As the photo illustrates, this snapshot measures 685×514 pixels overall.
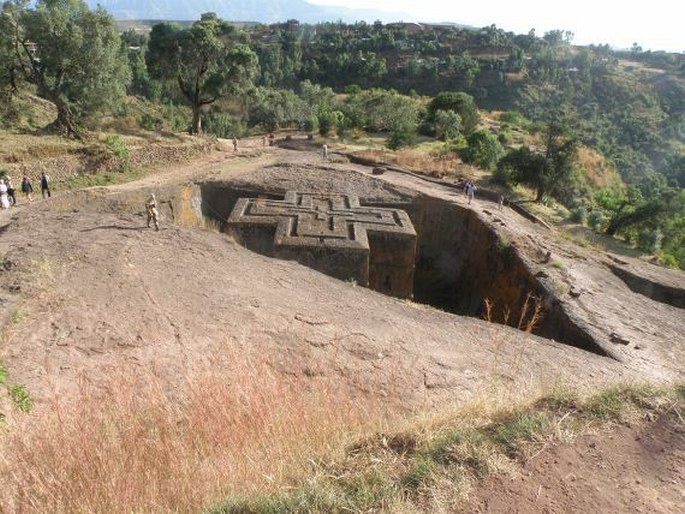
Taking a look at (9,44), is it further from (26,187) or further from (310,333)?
(310,333)

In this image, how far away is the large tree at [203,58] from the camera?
2208cm

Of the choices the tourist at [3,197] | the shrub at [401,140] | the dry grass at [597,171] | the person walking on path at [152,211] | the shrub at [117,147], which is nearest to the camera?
the person walking on path at [152,211]

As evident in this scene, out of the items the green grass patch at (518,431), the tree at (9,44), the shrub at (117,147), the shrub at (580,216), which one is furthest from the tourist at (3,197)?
the shrub at (580,216)

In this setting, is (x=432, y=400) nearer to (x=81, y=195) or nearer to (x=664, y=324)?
(x=664, y=324)

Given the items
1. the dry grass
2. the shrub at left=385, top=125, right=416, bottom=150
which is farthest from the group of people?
the dry grass

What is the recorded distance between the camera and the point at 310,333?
6773 millimetres

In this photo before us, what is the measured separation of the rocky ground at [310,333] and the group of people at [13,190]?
1.19m

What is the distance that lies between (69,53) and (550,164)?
18.5 meters

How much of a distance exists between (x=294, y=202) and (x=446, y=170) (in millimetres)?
10974

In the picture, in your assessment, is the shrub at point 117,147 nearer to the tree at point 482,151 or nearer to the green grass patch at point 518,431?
the tree at point 482,151

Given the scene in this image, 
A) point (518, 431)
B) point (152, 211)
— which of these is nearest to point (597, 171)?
point (152, 211)

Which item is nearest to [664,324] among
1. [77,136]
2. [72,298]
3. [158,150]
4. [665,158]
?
[72,298]

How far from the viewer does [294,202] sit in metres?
13.0

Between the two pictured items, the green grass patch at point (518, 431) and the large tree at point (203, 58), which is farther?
the large tree at point (203, 58)
